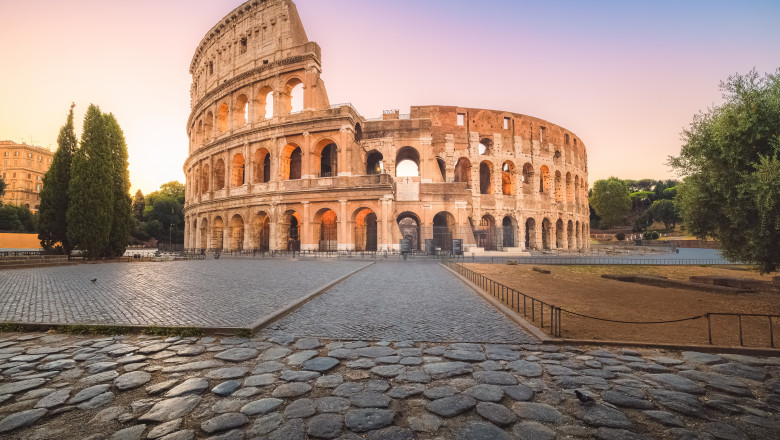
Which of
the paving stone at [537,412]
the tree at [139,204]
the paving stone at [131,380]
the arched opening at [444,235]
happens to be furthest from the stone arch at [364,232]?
the tree at [139,204]

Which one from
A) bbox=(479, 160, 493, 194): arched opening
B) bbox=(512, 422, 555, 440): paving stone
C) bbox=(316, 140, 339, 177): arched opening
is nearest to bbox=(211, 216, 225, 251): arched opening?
bbox=(316, 140, 339, 177): arched opening

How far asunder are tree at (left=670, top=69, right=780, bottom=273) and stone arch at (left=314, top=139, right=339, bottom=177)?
2122 centimetres

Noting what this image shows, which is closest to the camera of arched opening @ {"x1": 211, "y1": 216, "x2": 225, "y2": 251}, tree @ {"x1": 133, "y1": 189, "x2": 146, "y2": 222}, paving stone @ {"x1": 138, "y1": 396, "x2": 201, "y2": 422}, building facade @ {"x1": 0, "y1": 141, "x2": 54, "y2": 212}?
paving stone @ {"x1": 138, "y1": 396, "x2": 201, "y2": 422}

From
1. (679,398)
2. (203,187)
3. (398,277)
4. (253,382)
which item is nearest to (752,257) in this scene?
(679,398)

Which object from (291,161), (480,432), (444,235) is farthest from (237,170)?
(480,432)

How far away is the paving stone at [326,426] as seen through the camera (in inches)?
87.5

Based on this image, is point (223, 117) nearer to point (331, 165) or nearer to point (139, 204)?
point (331, 165)

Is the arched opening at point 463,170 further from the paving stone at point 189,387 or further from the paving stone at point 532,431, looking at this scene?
the paving stone at point 189,387

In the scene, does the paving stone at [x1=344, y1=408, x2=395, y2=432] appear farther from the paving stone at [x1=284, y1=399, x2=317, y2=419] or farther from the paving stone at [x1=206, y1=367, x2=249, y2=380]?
the paving stone at [x1=206, y1=367, x2=249, y2=380]

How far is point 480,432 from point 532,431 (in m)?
0.37

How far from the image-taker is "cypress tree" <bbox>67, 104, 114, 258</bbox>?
17.5m

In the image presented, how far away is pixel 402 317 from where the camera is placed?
5.71m

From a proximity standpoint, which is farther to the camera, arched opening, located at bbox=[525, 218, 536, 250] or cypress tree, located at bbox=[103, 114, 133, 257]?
arched opening, located at bbox=[525, 218, 536, 250]

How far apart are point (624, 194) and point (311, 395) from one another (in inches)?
2906
